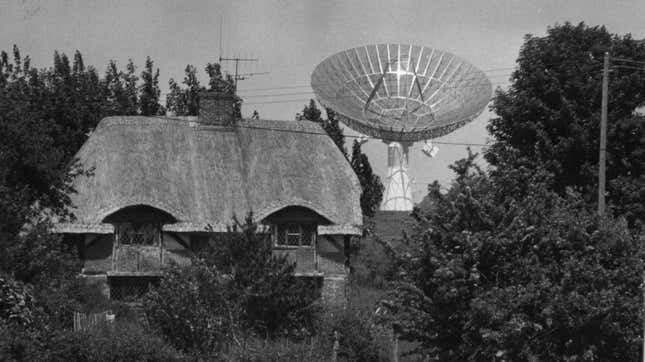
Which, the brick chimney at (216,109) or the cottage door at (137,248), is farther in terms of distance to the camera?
the brick chimney at (216,109)

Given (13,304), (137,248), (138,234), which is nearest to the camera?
(13,304)

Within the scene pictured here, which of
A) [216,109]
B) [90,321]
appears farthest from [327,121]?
[90,321]

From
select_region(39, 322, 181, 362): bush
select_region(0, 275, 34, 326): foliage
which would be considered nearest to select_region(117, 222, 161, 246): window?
select_region(39, 322, 181, 362): bush

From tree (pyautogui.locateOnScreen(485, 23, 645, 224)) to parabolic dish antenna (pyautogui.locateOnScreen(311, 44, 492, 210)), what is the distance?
13.2 metres

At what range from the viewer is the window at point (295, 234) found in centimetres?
4081

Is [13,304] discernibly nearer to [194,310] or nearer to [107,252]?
[194,310]

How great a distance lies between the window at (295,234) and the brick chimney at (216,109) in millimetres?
5485

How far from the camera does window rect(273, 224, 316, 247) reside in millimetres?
40812

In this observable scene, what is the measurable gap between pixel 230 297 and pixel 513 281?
8.81 m

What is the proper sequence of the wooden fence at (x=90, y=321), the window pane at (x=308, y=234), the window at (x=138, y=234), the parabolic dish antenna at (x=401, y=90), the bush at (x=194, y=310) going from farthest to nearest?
the parabolic dish antenna at (x=401, y=90) < the window pane at (x=308, y=234) < the window at (x=138, y=234) < the wooden fence at (x=90, y=321) < the bush at (x=194, y=310)

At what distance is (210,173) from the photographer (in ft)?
139

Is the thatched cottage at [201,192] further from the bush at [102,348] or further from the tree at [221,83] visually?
the bush at [102,348]

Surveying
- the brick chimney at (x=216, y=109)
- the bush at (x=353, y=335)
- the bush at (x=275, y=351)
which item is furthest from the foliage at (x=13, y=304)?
the brick chimney at (x=216, y=109)

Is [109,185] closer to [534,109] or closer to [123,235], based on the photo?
[123,235]
